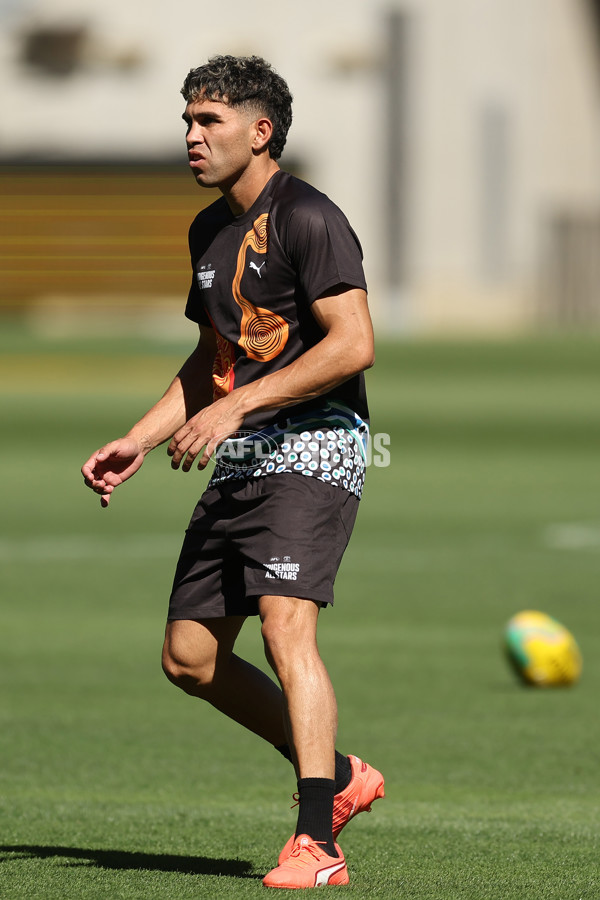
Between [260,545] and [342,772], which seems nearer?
[260,545]

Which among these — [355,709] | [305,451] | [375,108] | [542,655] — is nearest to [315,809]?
[305,451]

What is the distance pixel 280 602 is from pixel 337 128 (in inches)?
1757

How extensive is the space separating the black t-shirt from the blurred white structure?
42744 millimetres

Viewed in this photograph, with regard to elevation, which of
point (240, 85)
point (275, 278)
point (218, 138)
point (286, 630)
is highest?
point (240, 85)

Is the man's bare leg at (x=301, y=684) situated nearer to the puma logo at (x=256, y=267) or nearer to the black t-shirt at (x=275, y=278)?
the black t-shirt at (x=275, y=278)

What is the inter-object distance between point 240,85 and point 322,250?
588mm

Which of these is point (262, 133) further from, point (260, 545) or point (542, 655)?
point (542, 655)

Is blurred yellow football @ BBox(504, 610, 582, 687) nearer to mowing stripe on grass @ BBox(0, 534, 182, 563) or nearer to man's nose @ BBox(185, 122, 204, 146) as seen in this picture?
man's nose @ BBox(185, 122, 204, 146)

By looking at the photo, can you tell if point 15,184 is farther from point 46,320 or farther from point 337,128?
point 337,128

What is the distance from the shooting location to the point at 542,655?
29.4ft

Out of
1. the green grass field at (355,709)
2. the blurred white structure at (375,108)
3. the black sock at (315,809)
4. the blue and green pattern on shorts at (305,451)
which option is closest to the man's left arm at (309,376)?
the blue and green pattern on shorts at (305,451)

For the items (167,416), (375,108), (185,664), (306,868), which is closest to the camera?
(306,868)

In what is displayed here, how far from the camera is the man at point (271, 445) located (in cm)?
523

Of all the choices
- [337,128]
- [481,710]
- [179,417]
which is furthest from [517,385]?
[179,417]
